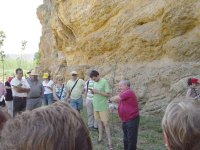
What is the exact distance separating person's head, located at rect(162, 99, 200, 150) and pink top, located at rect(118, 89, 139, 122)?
18.5ft

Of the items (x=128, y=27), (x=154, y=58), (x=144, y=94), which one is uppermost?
(x=128, y=27)

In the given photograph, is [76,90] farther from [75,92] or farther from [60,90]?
[60,90]

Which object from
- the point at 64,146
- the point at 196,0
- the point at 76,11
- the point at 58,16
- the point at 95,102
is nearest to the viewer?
the point at 64,146

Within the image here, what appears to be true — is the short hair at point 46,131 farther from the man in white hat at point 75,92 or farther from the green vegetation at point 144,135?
the man in white hat at point 75,92

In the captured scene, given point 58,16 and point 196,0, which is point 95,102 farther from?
point 58,16

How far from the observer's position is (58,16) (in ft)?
69.6

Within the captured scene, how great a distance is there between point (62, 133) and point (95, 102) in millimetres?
7539

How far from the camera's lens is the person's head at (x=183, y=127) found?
2.41m

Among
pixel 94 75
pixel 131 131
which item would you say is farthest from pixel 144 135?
pixel 131 131

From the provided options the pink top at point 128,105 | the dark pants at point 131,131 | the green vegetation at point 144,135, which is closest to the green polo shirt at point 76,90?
the green vegetation at point 144,135

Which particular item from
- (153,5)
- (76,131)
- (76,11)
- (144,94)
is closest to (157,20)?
(153,5)

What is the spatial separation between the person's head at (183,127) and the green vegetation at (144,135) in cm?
698

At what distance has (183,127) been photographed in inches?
94.8

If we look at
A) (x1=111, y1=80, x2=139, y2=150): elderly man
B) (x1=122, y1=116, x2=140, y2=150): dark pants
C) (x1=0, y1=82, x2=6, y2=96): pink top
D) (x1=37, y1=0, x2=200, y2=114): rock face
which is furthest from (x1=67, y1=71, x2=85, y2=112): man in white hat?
(x1=37, y1=0, x2=200, y2=114): rock face
